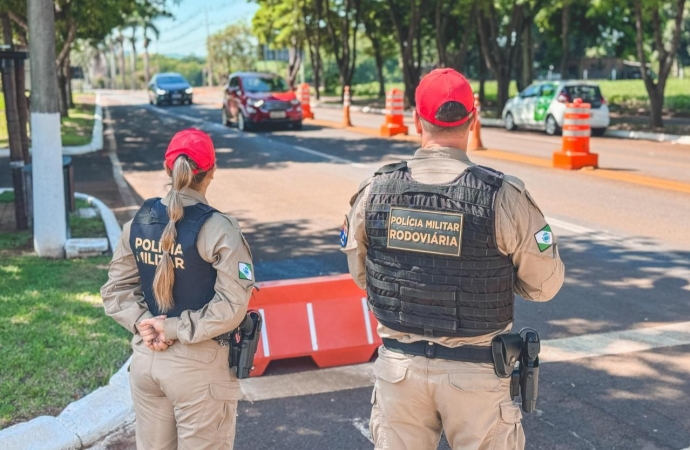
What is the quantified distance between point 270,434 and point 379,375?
1.78m

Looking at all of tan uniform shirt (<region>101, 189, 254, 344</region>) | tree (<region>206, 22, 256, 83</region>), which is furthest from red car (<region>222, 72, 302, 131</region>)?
tree (<region>206, 22, 256, 83</region>)

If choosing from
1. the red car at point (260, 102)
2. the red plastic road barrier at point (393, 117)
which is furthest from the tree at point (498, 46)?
the red plastic road barrier at point (393, 117)

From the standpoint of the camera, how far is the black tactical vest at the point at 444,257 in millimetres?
2656

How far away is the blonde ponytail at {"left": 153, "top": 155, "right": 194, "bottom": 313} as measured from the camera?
118 inches

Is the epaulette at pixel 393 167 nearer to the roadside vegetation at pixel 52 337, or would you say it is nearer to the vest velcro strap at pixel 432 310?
the vest velcro strap at pixel 432 310

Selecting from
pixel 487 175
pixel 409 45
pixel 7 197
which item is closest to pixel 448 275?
pixel 487 175

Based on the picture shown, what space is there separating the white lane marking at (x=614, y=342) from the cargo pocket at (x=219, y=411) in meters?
2.83

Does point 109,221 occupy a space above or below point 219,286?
below

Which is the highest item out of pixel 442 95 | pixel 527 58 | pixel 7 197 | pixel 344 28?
pixel 344 28

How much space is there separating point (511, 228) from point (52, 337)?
4.00m

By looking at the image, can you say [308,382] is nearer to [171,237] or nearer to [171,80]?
[171,237]

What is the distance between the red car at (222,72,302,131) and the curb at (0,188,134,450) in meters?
18.7

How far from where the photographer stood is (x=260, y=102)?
910 inches

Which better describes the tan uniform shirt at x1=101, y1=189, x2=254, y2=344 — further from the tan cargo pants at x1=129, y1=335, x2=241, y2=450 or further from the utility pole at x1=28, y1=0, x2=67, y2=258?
the utility pole at x1=28, y1=0, x2=67, y2=258
